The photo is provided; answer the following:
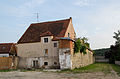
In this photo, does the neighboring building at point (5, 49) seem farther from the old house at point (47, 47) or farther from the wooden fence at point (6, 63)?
the wooden fence at point (6, 63)

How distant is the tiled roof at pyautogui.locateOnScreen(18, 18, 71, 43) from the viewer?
1093 inches

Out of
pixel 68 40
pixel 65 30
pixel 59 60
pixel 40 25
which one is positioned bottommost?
pixel 59 60

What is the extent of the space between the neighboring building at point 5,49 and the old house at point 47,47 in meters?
9.13

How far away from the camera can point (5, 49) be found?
125 ft

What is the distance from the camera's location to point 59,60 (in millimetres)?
23859

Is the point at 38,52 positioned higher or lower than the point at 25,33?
lower

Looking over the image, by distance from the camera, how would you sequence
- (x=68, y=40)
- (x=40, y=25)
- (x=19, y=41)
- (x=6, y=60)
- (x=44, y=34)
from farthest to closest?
(x=40, y=25), (x=19, y=41), (x=44, y=34), (x=6, y=60), (x=68, y=40)

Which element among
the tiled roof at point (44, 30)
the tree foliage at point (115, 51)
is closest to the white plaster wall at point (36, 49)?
the tiled roof at point (44, 30)

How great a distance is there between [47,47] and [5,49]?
16452 millimetres

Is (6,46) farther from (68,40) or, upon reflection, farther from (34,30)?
(68,40)

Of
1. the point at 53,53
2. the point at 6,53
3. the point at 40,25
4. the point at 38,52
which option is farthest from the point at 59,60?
the point at 6,53

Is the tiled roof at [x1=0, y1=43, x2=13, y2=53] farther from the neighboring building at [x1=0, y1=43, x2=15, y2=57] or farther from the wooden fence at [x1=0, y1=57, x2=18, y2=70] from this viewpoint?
the wooden fence at [x1=0, y1=57, x2=18, y2=70]

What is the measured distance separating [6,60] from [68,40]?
1159 cm

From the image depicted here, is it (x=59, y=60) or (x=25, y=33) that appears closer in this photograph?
(x=59, y=60)
